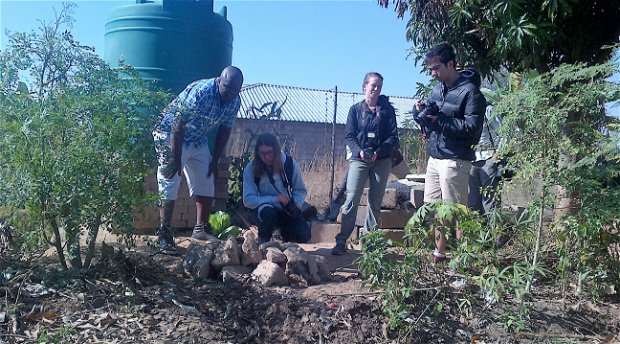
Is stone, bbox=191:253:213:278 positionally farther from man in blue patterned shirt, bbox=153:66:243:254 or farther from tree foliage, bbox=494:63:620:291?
tree foliage, bbox=494:63:620:291

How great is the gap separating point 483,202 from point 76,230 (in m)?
3.51

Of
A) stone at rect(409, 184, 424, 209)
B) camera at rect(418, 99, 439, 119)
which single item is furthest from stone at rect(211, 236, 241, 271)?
stone at rect(409, 184, 424, 209)

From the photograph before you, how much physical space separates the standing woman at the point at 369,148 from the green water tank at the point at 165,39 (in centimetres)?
214

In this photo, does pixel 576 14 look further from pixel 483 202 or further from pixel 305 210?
pixel 305 210

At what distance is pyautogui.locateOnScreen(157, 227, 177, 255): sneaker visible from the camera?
4492mm

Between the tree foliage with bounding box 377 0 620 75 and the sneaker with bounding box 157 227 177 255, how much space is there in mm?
2899

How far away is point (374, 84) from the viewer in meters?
5.05

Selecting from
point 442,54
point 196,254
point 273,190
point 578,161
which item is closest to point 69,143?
point 196,254

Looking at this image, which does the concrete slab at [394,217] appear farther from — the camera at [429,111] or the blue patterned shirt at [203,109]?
the blue patterned shirt at [203,109]

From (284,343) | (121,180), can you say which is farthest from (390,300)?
(121,180)

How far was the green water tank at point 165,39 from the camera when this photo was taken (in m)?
6.31

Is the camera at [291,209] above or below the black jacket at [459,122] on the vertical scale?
below

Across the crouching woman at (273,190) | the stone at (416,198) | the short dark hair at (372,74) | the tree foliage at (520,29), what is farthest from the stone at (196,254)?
the tree foliage at (520,29)

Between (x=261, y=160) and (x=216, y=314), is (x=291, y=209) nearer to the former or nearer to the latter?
(x=261, y=160)
